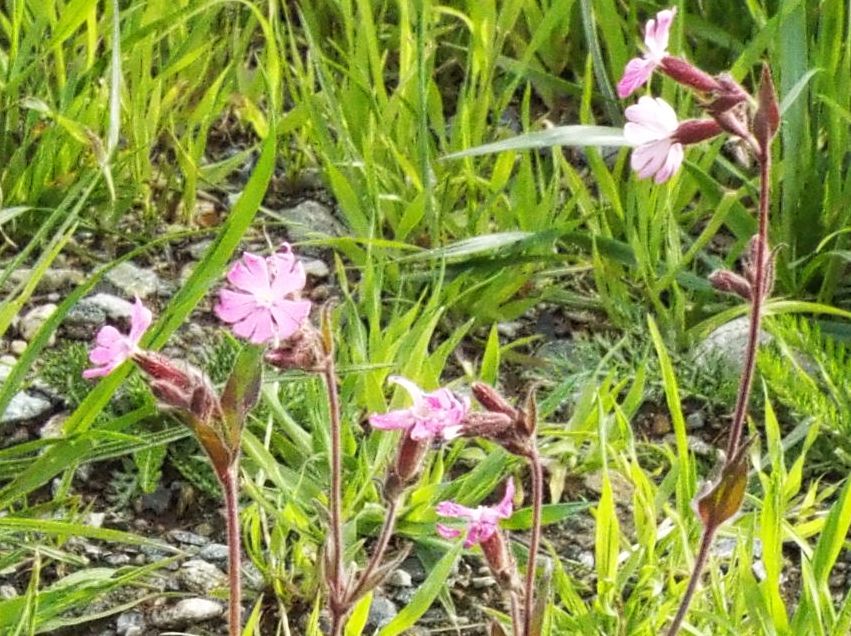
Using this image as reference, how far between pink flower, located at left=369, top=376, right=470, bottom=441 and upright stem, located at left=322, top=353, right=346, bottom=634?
0.13ft

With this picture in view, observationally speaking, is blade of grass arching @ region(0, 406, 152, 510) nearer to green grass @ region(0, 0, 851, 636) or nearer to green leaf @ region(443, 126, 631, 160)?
green grass @ region(0, 0, 851, 636)

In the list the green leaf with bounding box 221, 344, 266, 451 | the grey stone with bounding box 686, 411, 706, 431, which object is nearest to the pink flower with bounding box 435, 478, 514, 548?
the green leaf with bounding box 221, 344, 266, 451

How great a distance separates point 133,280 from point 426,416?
48.9 inches

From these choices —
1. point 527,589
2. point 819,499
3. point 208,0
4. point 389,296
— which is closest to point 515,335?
point 389,296

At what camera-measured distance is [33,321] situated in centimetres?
204

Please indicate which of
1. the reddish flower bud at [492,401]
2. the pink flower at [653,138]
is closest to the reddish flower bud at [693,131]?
the pink flower at [653,138]

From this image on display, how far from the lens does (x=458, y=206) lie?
2.30 meters

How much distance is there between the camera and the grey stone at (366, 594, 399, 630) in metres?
1.60

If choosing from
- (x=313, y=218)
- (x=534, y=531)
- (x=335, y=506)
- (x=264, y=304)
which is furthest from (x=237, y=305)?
(x=313, y=218)

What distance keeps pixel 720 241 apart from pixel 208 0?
3.30ft

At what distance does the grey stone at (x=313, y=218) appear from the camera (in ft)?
7.57

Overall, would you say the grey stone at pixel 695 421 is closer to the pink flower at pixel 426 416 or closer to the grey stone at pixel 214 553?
the grey stone at pixel 214 553

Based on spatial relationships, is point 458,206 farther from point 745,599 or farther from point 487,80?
point 745,599

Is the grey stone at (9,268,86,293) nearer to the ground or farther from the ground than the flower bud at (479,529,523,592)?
nearer to the ground
